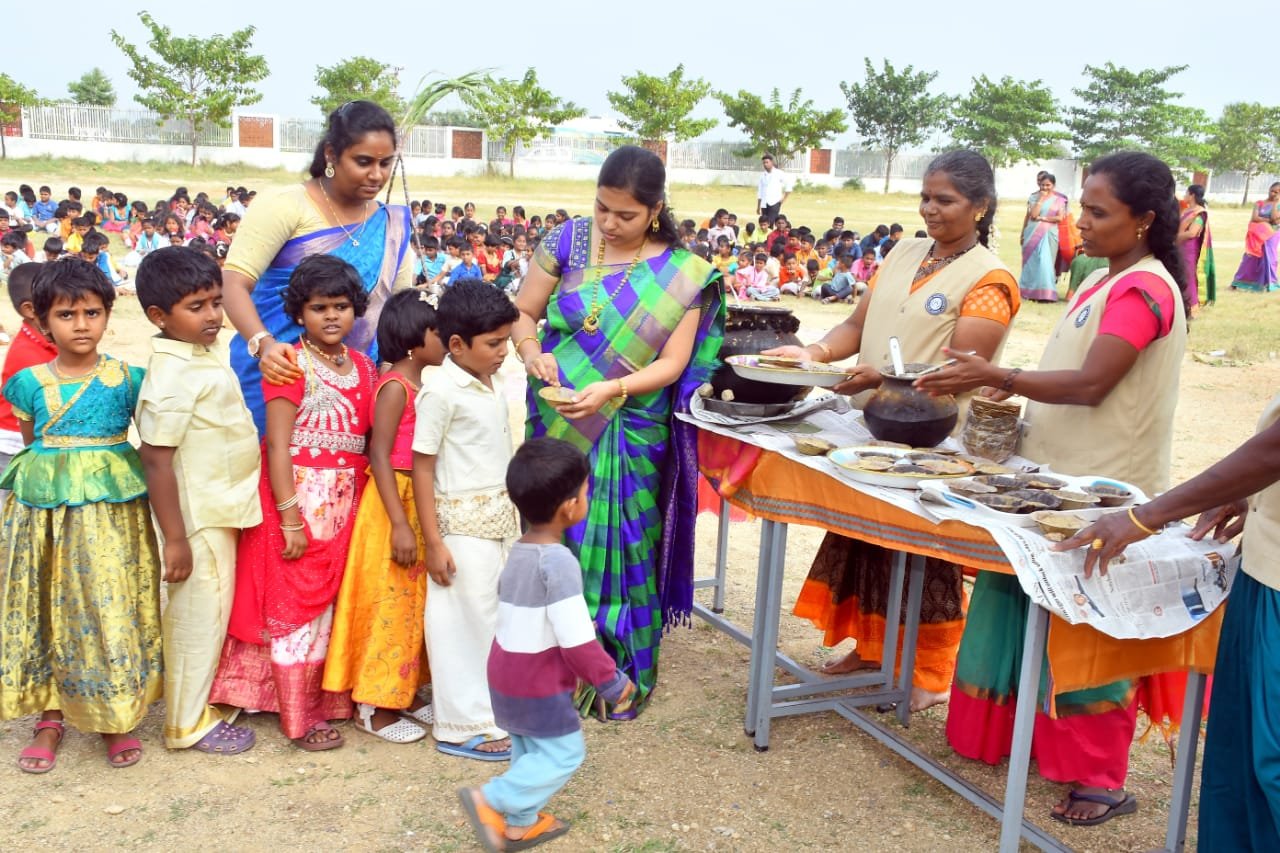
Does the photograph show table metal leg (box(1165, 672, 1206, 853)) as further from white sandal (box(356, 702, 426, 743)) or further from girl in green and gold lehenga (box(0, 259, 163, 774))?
girl in green and gold lehenga (box(0, 259, 163, 774))

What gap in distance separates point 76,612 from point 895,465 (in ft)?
7.43

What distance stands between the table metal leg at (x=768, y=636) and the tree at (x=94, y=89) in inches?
2296

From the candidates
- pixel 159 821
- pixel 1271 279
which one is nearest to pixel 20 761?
pixel 159 821

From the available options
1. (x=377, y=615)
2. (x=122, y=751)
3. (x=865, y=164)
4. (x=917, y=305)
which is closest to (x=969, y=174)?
(x=917, y=305)

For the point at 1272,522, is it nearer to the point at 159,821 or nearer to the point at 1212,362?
the point at 159,821

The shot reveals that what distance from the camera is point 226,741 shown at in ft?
10.5

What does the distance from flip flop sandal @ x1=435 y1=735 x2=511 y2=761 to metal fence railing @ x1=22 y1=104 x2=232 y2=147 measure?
35.4 meters

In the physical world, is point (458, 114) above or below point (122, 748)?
above

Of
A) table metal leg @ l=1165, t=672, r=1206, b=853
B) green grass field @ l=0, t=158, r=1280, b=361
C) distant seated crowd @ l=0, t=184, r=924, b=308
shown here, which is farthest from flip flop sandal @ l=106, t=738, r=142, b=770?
green grass field @ l=0, t=158, r=1280, b=361

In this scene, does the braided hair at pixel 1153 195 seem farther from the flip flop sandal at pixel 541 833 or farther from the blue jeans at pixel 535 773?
the flip flop sandal at pixel 541 833

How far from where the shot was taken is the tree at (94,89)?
5291 centimetres

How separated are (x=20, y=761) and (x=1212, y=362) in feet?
35.9

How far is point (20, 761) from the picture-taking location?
3055 millimetres

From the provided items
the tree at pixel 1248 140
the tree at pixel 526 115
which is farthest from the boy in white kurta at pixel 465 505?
the tree at pixel 1248 140
